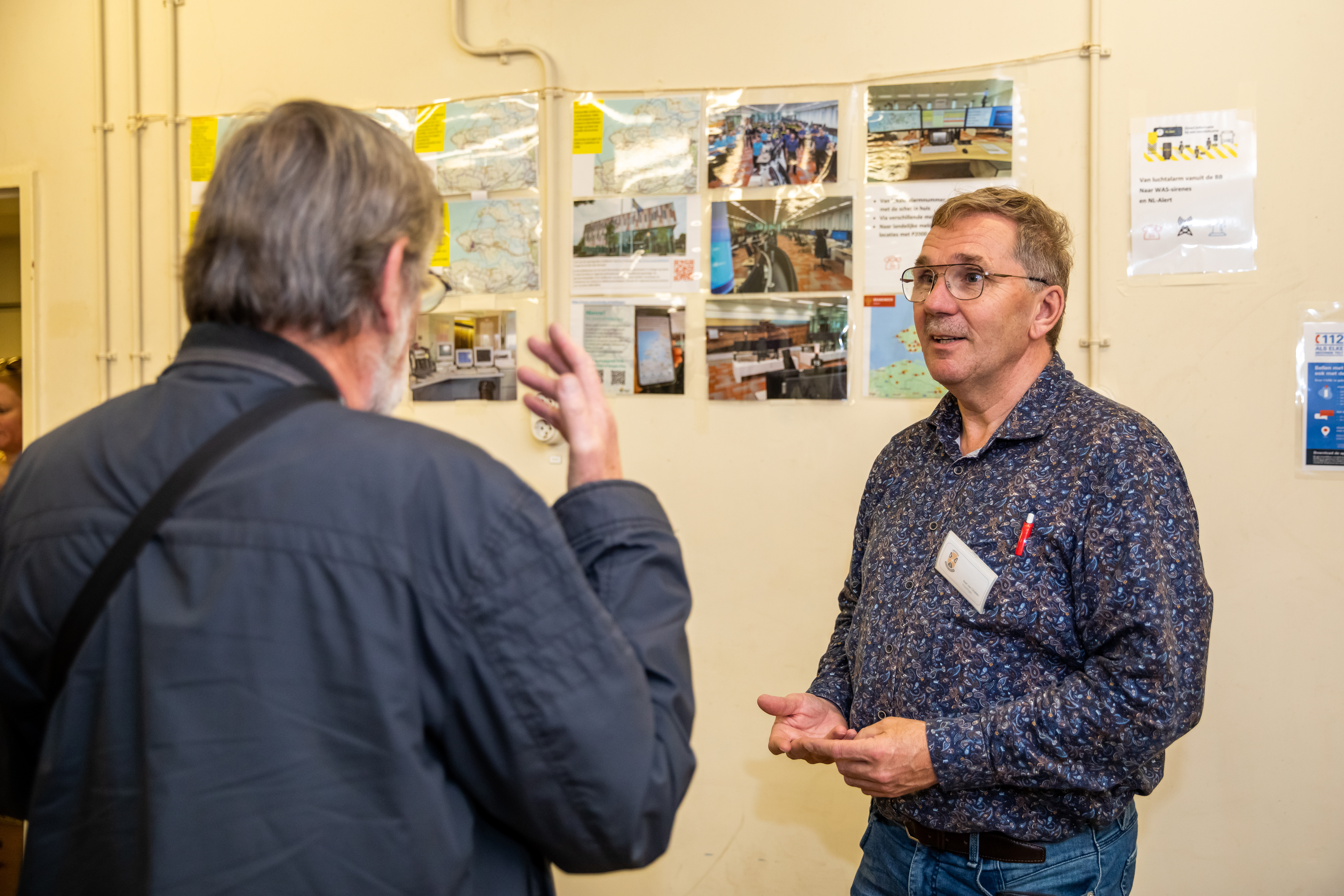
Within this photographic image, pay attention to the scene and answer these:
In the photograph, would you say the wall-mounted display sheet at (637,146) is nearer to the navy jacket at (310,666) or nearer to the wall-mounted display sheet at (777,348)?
the wall-mounted display sheet at (777,348)

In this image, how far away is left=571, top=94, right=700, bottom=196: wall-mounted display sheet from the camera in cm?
236

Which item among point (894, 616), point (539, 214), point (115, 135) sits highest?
point (115, 135)

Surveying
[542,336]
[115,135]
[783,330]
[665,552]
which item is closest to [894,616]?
[665,552]

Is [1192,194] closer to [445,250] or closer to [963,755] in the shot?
[963,755]

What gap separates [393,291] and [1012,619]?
98 centimetres

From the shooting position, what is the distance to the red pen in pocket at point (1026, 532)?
1373mm

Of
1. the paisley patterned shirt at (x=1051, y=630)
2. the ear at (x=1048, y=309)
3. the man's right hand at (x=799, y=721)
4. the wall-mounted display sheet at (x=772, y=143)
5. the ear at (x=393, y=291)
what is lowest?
the man's right hand at (x=799, y=721)

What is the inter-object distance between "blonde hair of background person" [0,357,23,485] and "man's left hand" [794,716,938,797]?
2361 mm

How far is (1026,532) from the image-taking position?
1377 mm

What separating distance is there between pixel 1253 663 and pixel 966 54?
1532 mm

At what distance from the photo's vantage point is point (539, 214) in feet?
7.97

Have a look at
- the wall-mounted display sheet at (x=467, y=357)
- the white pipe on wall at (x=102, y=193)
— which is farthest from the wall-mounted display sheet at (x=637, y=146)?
the white pipe on wall at (x=102, y=193)

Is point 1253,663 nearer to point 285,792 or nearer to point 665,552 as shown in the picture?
point 665,552

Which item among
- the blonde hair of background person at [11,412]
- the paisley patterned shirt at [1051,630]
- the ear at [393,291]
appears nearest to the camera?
the ear at [393,291]
